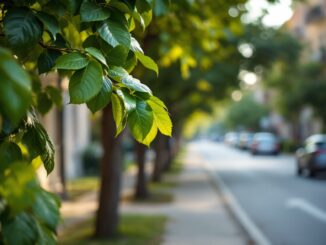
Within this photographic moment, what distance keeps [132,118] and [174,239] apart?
298 inches

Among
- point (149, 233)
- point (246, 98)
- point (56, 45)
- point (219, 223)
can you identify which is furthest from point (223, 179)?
point (246, 98)

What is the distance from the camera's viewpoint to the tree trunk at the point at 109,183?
→ 9.44 meters

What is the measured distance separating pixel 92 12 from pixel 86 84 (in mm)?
342

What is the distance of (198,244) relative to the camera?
895cm

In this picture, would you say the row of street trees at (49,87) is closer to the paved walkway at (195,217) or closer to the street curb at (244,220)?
the paved walkway at (195,217)

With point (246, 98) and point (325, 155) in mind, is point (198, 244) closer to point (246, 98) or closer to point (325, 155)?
point (325, 155)

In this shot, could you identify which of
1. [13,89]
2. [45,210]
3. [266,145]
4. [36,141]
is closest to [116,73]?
[36,141]

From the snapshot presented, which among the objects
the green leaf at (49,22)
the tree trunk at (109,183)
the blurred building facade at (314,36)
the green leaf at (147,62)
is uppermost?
the blurred building facade at (314,36)

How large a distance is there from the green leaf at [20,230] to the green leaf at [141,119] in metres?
0.63

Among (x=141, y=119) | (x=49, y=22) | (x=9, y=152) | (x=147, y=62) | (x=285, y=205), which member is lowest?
(x=285, y=205)

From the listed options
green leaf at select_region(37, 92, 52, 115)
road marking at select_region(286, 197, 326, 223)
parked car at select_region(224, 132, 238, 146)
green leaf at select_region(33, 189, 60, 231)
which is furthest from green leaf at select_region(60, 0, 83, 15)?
parked car at select_region(224, 132, 238, 146)

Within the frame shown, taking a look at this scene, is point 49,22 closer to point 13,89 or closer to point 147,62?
point 147,62

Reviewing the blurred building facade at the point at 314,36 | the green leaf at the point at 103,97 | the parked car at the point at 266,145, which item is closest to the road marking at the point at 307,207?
the green leaf at the point at 103,97

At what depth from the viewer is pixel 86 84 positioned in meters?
1.86
